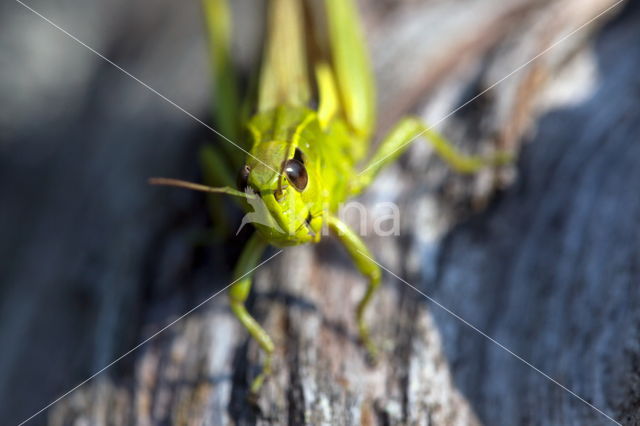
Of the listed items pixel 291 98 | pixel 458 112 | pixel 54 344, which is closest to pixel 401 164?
pixel 458 112

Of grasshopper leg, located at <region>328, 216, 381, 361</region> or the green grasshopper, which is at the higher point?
the green grasshopper

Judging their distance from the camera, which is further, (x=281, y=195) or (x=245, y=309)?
(x=245, y=309)

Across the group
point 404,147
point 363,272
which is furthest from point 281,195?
point 404,147

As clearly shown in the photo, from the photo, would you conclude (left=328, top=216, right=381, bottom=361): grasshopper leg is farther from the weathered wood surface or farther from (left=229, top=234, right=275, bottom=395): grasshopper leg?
(left=229, top=234, right=275, bottom=395): grasshopper leg

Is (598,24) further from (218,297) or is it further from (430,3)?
(218,297)

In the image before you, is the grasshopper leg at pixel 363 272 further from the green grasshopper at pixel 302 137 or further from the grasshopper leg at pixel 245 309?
the grasshopper leg at pixel 245 309

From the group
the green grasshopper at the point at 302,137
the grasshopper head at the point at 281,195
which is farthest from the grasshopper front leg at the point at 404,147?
the grasshopper head at the point at 281,195

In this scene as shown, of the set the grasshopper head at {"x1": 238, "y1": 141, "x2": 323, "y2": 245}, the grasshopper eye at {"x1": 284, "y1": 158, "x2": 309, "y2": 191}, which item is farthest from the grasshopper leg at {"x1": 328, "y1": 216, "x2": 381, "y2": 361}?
the grasshopper eye at {"x1": 284, "y1": 158, "x2": 309, "y2": 191}

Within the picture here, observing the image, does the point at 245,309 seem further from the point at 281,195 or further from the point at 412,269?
the point at 412,269
